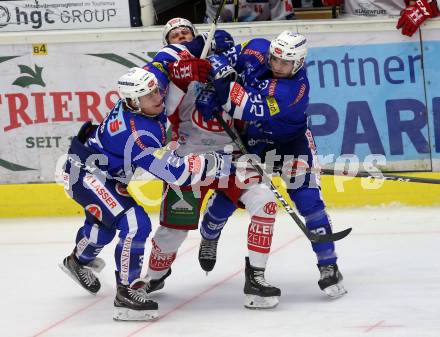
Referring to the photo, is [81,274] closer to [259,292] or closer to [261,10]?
[259,292]

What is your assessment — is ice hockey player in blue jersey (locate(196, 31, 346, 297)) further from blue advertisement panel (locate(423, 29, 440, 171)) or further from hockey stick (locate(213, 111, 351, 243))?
blue advertisement panel (locate(423, 29, 440, 171))

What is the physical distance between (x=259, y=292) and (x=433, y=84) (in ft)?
7.76

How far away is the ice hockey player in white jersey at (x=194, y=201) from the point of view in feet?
Answer: 17.0

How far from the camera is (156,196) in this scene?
720cm

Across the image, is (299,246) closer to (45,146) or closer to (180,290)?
(180,290)

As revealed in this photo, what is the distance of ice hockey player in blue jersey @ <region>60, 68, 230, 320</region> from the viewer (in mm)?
4980

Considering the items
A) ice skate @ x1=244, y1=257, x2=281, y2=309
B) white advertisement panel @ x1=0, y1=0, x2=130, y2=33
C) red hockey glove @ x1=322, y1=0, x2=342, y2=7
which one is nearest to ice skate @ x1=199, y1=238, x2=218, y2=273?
ice skate @ x1=244, y1=257, x2=281, y2=309

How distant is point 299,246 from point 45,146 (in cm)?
185

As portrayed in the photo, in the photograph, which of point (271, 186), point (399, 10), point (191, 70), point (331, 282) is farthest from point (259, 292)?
point (399, 10)

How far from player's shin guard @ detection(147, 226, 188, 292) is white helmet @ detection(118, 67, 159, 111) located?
0.68m

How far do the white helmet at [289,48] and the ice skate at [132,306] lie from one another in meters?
1.18

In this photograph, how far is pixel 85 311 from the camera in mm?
5328

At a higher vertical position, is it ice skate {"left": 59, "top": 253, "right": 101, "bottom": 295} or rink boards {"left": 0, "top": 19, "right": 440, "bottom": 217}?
rink boards {"left": 0, "top": 19, "right": 440, "bottom": 217}

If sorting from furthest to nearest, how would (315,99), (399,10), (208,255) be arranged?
(399,10) → (315,99) → (208,255)
